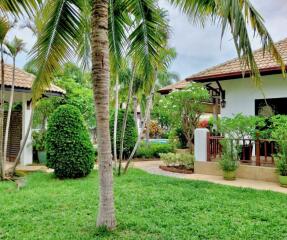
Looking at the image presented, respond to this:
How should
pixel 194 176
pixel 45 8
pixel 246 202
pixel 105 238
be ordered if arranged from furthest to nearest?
pixel 194 176 → pixel 246 202 → pixel 45 8 → pixel 105 238

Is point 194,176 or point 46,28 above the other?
point 46,28

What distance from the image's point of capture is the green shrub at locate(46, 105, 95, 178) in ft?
36.0

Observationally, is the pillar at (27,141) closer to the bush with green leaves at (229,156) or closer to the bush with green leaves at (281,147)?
the bush with green leaves at (229,156)

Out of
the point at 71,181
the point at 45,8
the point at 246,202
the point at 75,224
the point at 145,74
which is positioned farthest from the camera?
the point at 71,181

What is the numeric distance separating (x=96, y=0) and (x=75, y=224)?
13.3ft

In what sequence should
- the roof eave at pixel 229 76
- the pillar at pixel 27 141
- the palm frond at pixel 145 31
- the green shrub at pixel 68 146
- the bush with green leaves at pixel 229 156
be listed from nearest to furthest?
the palm frond at pixel 145 31
the bush with green leaves at pixel 229 156
the green shrub at pixel 68 146
the roof eave at pixel 229 76
the pillar at pixel 27 141

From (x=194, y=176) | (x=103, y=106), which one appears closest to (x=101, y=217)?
(x=103, y=106)

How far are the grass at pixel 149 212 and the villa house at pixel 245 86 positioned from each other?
17.4ft

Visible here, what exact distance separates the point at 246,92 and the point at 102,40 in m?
9.62

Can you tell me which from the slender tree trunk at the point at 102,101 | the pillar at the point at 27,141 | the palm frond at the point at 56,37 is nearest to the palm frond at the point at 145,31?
the palm frond at the point at 56,37

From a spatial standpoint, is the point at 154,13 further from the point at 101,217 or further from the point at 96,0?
the point at 101,217

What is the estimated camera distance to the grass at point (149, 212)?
5.68 m

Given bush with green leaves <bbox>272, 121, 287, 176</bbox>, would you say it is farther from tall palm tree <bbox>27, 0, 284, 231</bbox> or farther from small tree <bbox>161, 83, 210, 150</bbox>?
tall palm tree <bbox>27, 0, 284, 231</bbox>

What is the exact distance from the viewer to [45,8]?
692cm
